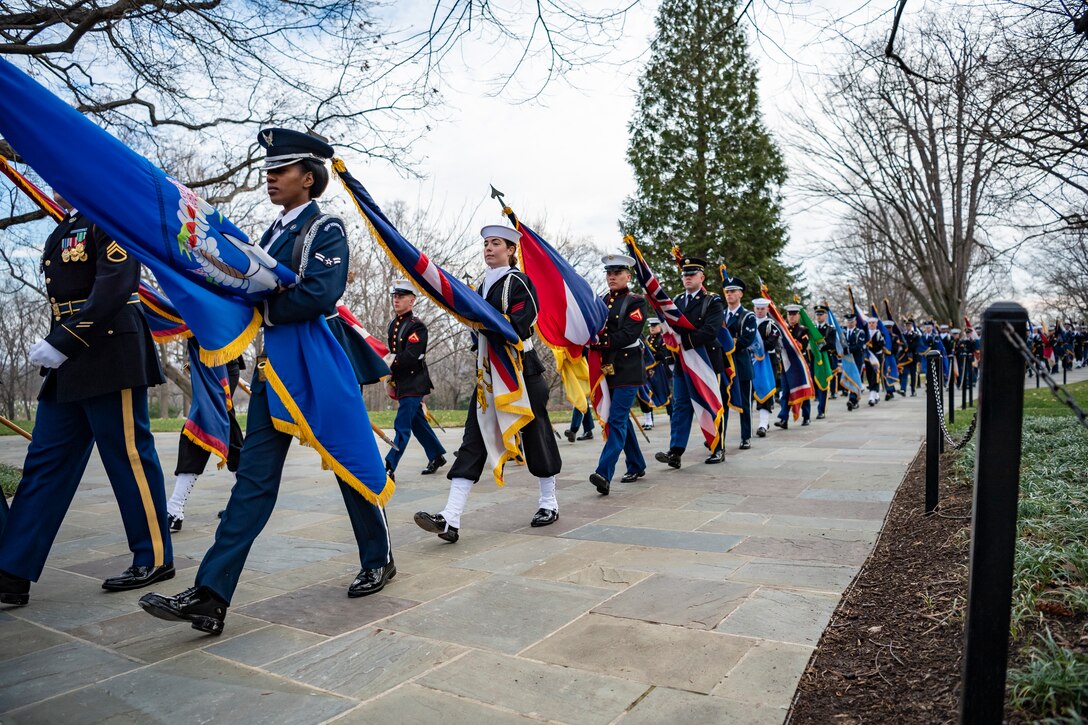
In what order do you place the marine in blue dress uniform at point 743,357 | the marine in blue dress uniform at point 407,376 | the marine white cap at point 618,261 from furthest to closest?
1. the marine in blue dress uniform at point 743,357
2. the marine in blue dress uniform at point 407,376
3. the marine white cap at point 618,261

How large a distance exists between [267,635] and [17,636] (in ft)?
3.72

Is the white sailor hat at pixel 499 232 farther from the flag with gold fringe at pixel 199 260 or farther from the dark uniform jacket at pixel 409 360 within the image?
the dark uniform jacket at pixel 409 360

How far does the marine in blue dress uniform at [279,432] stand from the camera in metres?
3.42

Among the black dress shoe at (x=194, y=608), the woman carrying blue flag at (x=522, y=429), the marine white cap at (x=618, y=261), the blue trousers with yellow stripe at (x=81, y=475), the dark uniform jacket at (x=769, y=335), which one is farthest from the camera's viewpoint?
the dark uniform jacket at (x=769, y=335)

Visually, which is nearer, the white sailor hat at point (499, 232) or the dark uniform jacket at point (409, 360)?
the white sailor hat at point (499, 232)

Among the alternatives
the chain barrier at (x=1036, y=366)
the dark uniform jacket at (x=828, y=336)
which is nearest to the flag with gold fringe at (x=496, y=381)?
the chain barrier at (x=1036, y=366)

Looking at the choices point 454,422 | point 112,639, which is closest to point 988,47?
point 112,639

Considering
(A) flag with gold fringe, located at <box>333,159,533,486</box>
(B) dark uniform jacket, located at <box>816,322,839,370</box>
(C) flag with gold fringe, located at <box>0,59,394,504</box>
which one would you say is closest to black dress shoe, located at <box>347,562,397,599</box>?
(C) flag with gold fringe, located at <box>0,59,394,504</box>

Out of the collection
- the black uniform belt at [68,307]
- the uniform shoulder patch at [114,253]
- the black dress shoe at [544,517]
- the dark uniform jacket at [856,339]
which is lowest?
the black dress shoe at [544,517]

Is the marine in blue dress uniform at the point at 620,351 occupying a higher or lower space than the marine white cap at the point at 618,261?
lower

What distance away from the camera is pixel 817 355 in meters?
14.3

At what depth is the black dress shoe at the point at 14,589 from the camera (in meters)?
3.91

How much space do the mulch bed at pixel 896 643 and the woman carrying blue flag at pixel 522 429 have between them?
7.35 feet

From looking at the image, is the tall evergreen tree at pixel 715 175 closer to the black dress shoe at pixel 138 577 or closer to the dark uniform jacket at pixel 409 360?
the dark uniform jacket at pixel 409 360
